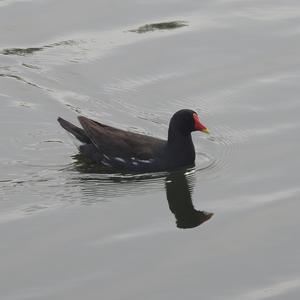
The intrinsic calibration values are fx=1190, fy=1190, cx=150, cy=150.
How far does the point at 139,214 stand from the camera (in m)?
11.5

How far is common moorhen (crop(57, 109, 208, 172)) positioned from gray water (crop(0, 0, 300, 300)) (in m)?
0.19

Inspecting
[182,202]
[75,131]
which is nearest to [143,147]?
[75,131]

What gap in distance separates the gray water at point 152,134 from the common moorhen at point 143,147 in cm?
19

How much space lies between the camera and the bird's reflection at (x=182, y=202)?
1151 centimetres

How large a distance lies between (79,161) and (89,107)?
1.31m

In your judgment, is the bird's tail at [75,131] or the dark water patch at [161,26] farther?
the dark water patch at [161,26]

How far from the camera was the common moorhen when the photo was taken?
1291 centimetres

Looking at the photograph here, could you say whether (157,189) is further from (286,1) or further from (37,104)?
(286,1)

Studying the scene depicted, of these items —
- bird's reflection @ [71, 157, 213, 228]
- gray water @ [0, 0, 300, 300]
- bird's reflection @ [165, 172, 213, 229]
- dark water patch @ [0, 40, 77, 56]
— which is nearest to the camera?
gray water @ [0, 0, 300, 300]

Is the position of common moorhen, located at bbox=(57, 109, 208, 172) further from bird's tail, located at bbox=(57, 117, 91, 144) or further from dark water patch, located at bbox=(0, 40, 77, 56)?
dark water patch, located at bbox=(0, 40, 77, 56)

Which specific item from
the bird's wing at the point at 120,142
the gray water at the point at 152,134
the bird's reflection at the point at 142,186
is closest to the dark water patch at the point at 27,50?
the gray water at the point at 152,134

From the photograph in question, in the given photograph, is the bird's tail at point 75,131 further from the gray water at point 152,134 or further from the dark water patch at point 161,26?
the dark water patch at point 161,26

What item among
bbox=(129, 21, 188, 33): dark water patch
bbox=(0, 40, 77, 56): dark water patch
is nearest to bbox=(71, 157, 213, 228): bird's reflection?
bbox=(0, 40, 77, 56): dark water patch

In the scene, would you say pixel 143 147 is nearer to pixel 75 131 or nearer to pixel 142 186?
pixel 142 186
